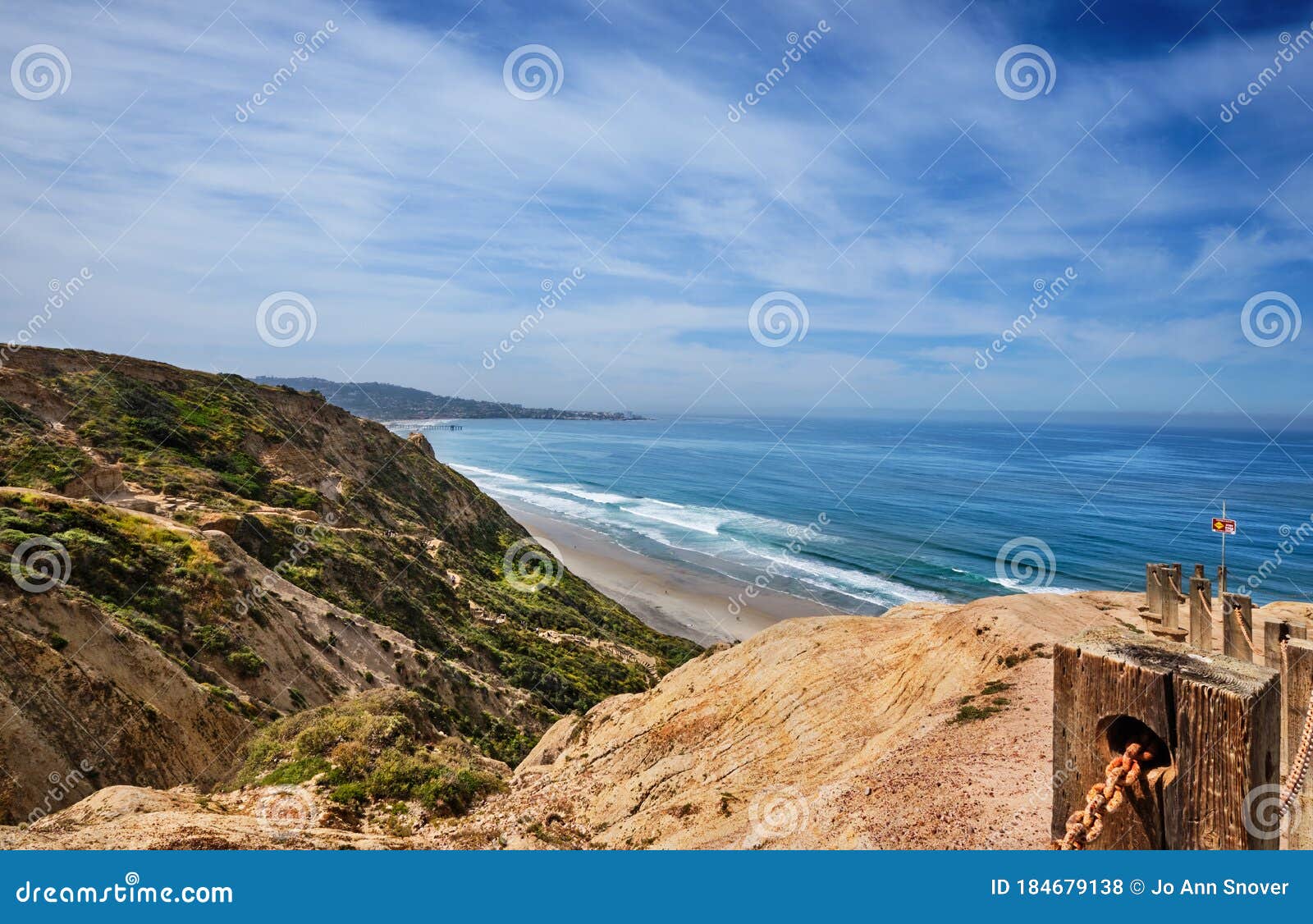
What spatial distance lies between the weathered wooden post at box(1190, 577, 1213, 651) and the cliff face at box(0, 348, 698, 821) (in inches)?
574

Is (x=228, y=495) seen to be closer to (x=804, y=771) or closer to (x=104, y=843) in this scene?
(x=104, y=843)

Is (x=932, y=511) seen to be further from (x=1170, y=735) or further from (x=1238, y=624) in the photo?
(x=1170, y=735)

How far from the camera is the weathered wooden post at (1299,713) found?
Result: 12.9ft

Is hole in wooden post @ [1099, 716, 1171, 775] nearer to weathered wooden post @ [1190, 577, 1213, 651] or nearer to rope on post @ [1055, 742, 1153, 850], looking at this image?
rope on post @ [1055, 742, 1153, 850]

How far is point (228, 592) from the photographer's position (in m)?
15.5

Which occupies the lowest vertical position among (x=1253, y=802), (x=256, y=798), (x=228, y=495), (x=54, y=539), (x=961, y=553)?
(x=256, y=798)

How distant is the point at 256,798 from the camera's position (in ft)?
30.2

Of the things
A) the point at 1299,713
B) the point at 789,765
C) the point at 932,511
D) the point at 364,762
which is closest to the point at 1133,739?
the point at 1299,713

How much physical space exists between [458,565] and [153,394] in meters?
15.6

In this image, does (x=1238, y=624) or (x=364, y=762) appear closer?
(x=1238, y=624)

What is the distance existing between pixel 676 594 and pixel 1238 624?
33.7 meters

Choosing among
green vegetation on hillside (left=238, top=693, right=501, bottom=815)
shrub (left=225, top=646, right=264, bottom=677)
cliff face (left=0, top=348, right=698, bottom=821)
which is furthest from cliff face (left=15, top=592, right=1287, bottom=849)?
shrub (left=225, top=646, right=264, bottom=677)

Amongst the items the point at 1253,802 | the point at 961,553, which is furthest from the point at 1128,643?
the point at 961,553

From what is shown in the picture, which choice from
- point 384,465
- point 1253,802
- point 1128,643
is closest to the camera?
point 1253,802
